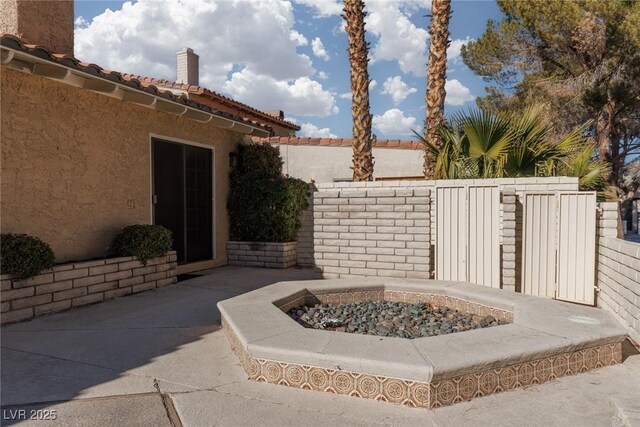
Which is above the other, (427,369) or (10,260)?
(10,260)

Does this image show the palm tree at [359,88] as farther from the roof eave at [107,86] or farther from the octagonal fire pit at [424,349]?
the octagonal fire pit at [424,349]

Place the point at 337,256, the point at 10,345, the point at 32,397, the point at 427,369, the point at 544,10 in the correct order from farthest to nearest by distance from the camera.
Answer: the point at 544,10
the point at 337,256
the point at 10,345
the point at 32,397
the point at 427,369

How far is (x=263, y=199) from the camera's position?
9445mm

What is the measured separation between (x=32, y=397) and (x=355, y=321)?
2.98 meters

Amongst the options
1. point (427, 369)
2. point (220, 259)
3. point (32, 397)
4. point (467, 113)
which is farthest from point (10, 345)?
point (467, 113)

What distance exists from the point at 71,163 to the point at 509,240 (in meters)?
6.62

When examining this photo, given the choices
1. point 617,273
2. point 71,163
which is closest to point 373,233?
point 617,273

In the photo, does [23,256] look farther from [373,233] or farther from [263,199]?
[263,199]

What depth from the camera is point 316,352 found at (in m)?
3.01

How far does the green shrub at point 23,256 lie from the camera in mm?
4727

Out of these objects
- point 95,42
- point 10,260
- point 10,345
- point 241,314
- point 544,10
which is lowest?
point 10,345

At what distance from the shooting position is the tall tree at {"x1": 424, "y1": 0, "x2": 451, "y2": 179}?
8.91m

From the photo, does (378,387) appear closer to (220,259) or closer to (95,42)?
(220,259)

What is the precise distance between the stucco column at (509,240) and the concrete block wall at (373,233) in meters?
1.07
